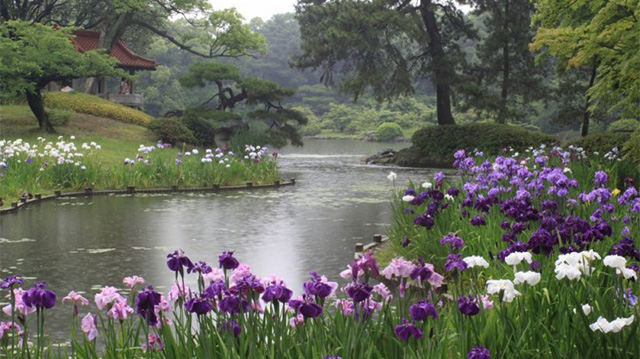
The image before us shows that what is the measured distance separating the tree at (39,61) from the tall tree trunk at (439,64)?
1554cm

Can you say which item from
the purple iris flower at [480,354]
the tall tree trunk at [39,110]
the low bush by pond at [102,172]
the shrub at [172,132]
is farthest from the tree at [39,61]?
the purple iris flower at [480,354]

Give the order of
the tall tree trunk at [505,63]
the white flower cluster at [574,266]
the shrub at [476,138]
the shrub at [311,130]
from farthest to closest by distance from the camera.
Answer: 1. the shrub at [311,130]
2. the tall tree trunk at [505,63]
3. the shrub at [476,138]
4. the white flower cluster at [574,266]

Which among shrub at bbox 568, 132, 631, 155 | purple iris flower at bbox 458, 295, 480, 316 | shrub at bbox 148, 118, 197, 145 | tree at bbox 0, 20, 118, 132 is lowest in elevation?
purple iris flower at bbox 458, 295, 480, 316

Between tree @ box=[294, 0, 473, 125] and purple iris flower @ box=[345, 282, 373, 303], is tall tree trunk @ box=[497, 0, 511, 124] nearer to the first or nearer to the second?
tree @ box=[294, 0, 473, 125]

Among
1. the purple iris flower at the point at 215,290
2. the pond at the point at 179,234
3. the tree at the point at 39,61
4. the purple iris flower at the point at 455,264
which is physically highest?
the tree at the point at 39,61

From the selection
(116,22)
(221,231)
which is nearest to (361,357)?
(221,231)

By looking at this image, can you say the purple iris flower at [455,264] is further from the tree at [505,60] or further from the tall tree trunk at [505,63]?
the tall tree trunk at [505,63]

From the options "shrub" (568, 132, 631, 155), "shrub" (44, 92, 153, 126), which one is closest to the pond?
"shrub" (568, 132, 631, 155)

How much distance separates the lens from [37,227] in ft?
47.4

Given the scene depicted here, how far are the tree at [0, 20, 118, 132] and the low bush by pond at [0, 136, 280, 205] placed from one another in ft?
28.3

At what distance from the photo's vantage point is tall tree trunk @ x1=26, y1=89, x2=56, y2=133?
107 feet

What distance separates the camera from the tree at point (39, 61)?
30250mm

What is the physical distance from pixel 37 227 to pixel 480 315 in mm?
11317

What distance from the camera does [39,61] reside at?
3034 centimetres
